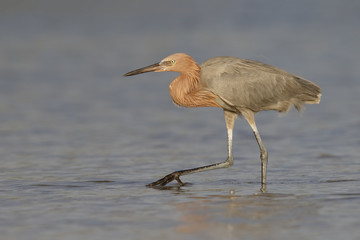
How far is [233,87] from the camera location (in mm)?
8883

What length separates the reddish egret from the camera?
29.2ft

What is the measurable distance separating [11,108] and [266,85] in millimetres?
6762

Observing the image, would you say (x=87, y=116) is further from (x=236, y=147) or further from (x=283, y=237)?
(x=283, y=237)

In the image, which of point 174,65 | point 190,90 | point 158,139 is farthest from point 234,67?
point 158,139

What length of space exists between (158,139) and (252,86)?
3.17m

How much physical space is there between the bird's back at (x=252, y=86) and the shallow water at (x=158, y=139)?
2.45 feet

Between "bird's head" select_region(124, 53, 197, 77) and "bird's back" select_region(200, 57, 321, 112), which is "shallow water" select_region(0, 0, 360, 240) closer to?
"bird's back" select_region(200, 57, 321, 112)

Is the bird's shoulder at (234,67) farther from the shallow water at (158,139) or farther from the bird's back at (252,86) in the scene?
the shallow water at (158,139)

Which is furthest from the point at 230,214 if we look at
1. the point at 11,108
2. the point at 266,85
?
the point at 11,108

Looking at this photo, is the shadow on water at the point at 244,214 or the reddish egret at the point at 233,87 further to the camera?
the reddish egret at the point at 233,87

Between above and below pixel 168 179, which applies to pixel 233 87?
above

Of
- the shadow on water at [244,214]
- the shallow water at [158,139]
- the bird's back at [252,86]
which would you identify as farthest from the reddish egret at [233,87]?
the shadow on water at [244,214]

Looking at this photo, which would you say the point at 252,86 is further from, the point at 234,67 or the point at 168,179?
the point at 168,179

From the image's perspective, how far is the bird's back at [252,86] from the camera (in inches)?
349
